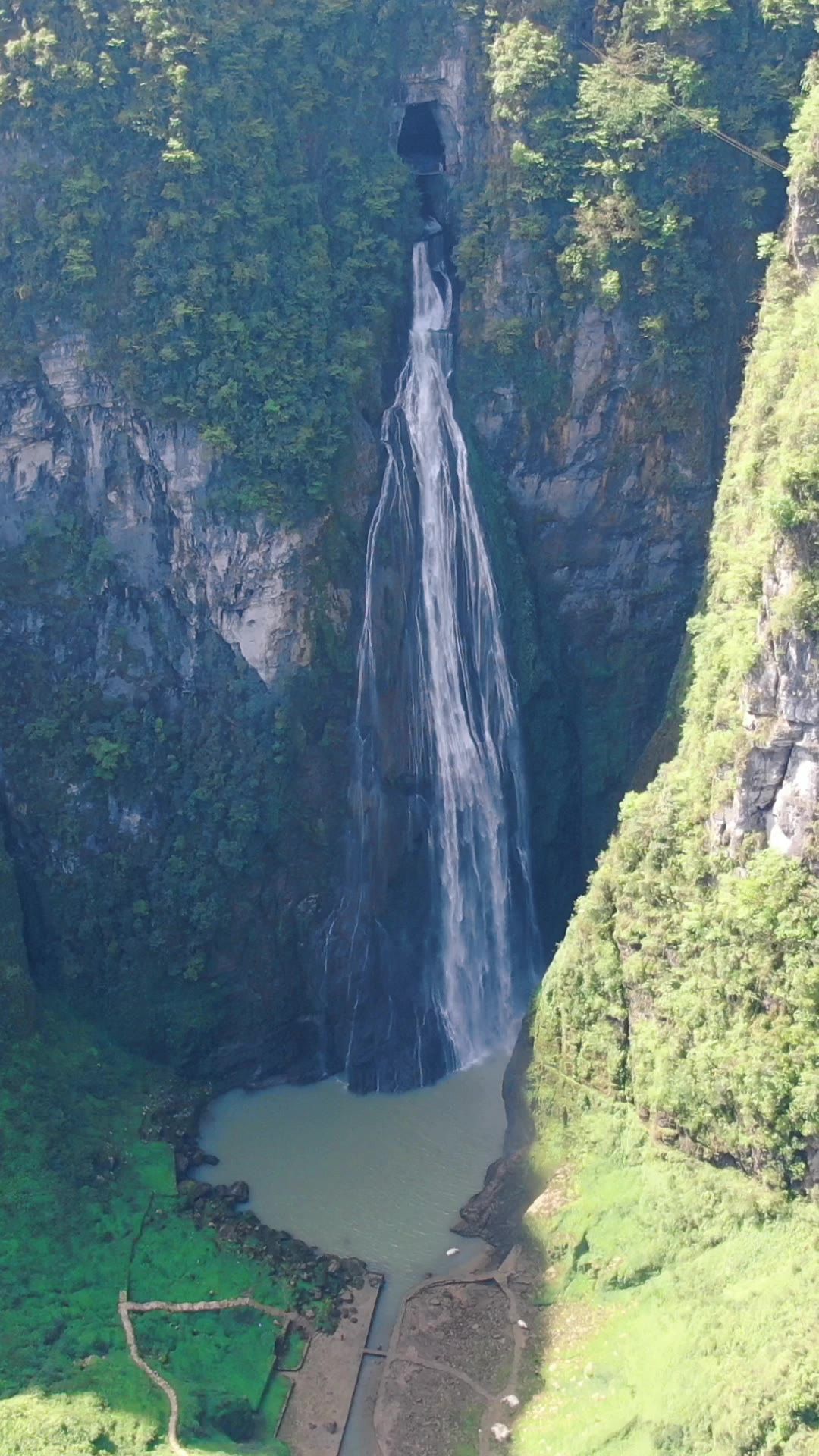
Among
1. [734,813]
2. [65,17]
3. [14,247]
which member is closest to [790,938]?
[734,813]

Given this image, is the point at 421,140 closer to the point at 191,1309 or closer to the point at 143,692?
the point at 143,692

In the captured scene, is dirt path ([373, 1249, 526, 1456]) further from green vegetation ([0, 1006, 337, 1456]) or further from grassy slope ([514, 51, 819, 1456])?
green vegetation ([0, 1006, 337, 1456])

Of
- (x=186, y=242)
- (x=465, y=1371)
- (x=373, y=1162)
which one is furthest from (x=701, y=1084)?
(x=186, y=242)

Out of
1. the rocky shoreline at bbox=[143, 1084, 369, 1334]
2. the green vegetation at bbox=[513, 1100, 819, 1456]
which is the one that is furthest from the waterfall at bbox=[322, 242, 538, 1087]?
the green vegetation at bbox=[513, 1100, 819, 1456]

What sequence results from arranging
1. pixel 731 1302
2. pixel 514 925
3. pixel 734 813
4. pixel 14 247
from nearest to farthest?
pixel 731 1302 < pixel 734 813 < pixel 14 247 < pixel 514 925

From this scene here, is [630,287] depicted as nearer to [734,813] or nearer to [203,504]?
[203,504]
